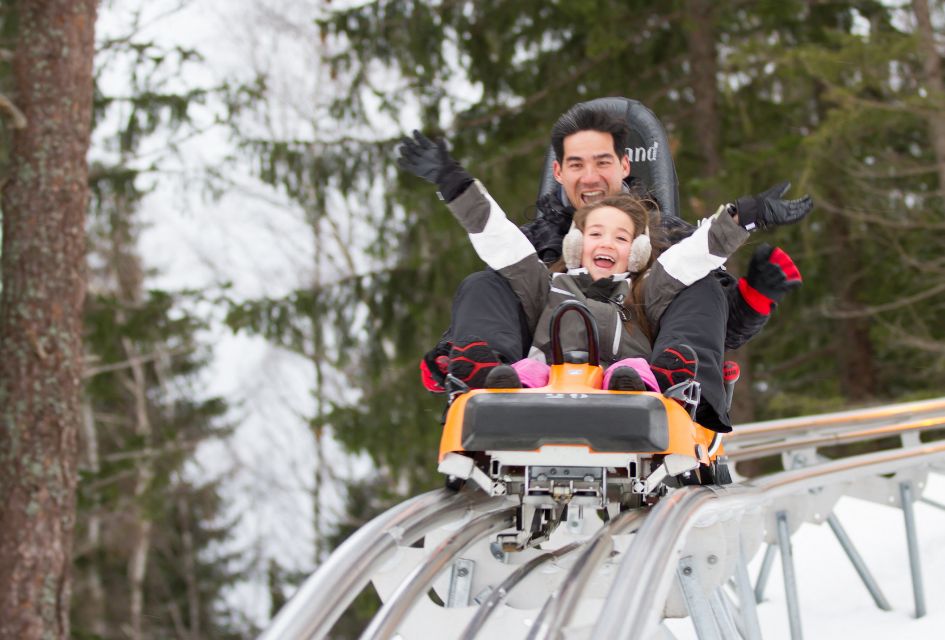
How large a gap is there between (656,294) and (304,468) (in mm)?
13667

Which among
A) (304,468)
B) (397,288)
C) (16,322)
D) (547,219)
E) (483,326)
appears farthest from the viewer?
(304,468)

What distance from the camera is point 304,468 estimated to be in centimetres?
1659

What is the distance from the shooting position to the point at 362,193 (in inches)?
423

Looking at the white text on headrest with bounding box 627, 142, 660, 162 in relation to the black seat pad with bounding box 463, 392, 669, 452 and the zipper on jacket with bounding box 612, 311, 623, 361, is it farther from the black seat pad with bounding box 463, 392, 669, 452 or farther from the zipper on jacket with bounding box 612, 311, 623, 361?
the black seat pad with bounding box 463, 392, 669, 452

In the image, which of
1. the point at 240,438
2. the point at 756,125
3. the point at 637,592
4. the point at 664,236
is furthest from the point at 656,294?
the point at 240,438

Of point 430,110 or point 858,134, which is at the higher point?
point 430,110

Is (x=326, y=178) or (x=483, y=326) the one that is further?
(x=326, y=178)

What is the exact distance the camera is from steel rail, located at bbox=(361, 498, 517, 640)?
8.39ft

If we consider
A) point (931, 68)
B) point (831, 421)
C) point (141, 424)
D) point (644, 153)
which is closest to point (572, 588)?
point (644, 153)

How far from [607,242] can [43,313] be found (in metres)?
3.53

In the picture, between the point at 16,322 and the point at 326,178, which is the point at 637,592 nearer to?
the point at 16,322

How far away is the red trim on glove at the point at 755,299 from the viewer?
12.0 feet

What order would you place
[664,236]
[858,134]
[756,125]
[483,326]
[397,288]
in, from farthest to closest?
[756,125] < [397,288] < [858,134] < [664,236] < [483,326]

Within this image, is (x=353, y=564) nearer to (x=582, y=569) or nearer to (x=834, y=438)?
(x=582, y=569)
